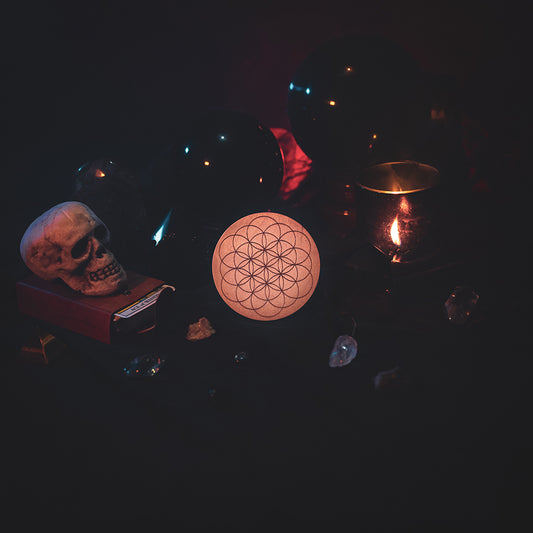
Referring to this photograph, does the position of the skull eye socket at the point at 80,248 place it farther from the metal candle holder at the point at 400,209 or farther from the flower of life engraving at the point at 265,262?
the metal candle holder at the point at 400,209

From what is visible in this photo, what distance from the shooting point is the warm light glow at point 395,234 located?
52.6 inches

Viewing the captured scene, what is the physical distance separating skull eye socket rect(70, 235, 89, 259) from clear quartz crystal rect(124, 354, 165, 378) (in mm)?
355

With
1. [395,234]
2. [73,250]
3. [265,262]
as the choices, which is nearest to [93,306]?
[73,250]

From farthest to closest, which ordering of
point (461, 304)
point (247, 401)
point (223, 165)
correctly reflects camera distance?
point (223, 165) < point (461, 304) < point (247, 401)

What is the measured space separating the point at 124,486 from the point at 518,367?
1.02 meters

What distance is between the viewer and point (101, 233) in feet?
4.46

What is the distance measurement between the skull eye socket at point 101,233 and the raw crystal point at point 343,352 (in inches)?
30.9

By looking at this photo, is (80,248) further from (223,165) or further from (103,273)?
(223,165)

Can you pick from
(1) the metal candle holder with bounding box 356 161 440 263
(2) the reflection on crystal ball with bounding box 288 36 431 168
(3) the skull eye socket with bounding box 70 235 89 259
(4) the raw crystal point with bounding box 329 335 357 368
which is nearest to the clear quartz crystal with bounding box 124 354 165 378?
(3) the skull eye socket with bounding box 70 235 89 259

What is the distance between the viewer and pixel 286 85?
231 cm

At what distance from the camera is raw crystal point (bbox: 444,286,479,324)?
1261mm

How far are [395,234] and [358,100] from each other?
1.76ft

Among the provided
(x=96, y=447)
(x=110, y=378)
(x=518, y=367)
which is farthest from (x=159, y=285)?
(x=518, y=367)

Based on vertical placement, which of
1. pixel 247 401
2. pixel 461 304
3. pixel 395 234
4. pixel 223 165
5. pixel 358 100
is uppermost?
pixel 358 100
